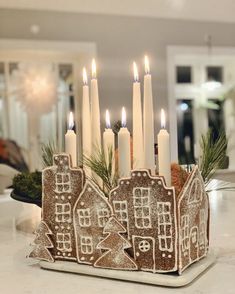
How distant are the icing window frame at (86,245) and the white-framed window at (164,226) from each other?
0.11 metres

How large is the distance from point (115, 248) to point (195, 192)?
0.48ft

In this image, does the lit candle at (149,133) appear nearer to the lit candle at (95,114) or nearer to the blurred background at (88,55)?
the lit candle at (95,114)

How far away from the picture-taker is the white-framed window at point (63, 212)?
0.70 m

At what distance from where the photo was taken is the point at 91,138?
0.78m

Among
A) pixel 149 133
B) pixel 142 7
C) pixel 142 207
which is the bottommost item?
pixel 142 207

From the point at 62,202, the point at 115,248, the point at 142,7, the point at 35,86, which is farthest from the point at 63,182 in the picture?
the point at 35,86

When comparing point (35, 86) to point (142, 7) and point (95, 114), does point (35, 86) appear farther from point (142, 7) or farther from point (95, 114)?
point (95, 114)

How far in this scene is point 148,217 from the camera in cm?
63

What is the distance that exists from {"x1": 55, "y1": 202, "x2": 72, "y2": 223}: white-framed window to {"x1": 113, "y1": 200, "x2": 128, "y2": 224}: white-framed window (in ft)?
0.28

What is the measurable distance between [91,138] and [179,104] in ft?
12.0

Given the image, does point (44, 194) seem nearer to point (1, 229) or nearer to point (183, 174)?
point (183, 174)

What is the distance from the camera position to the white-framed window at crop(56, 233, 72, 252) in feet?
2.28

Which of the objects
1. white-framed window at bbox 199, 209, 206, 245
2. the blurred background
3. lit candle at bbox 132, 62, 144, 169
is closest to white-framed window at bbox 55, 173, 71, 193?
lit candle at bbox 132, 62, 144, 169

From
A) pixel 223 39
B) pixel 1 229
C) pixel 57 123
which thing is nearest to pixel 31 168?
pixel 57 123
